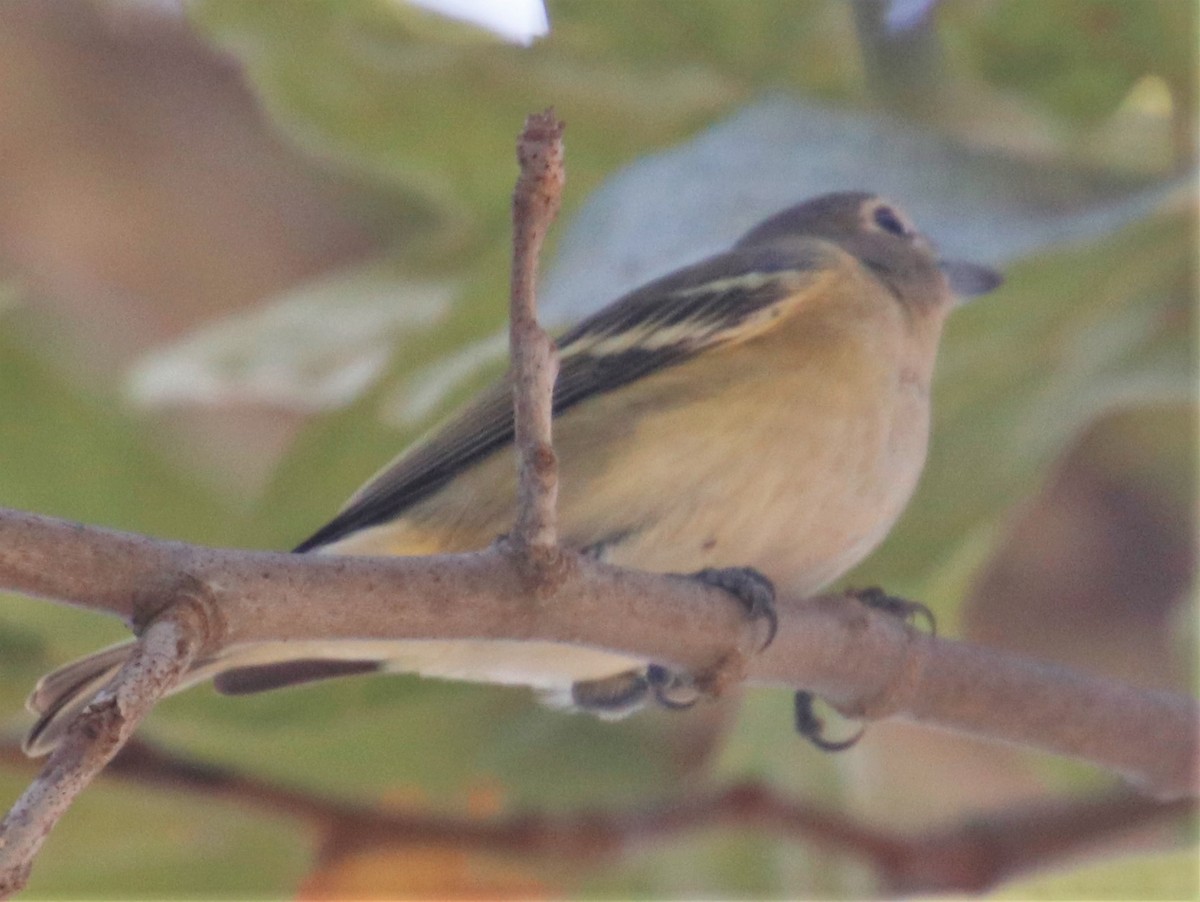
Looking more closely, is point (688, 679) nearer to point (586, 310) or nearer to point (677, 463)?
point (677, 463)

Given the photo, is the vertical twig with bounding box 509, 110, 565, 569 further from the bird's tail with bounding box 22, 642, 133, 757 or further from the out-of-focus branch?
the out-of-focus branch

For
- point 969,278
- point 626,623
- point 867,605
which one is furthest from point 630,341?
point 626,623

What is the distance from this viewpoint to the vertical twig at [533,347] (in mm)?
879

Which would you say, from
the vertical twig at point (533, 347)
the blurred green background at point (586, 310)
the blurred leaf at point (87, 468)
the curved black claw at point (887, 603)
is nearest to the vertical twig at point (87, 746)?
the vertical twig at point (533, 347)

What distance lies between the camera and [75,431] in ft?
6.53

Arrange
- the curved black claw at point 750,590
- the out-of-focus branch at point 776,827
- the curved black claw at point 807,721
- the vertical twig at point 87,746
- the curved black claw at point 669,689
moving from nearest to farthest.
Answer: the vertical twig at point 87,746 → the curved black claw at point 750,590 → the curved black claw at point 669,689 → the curved black claw at point 807,721 → the out-of-focus branch at point 776,827

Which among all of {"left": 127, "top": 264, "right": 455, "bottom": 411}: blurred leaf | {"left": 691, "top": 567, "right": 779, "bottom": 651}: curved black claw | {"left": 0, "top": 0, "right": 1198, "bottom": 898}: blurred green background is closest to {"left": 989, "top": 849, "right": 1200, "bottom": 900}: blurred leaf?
{"left": 0, "top": 0, "right": 1198, "bottom": 898}: blurred green background

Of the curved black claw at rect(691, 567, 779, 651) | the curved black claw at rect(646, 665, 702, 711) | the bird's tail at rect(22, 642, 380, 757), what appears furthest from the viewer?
the curved black claw at rect(646, 665, 702, 711)

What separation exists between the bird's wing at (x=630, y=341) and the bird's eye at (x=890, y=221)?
176mm

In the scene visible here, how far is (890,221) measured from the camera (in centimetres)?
199

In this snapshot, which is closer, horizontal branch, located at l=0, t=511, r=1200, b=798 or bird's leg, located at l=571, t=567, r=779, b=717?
horizontal branch, located at l=0, t=511, r=1200, b=798

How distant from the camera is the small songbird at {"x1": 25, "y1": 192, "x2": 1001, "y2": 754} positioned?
59.6 inches

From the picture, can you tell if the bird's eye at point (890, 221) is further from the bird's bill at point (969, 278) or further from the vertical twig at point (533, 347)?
the vertical twig at point (533, 347)

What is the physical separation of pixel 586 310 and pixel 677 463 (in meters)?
0.20
